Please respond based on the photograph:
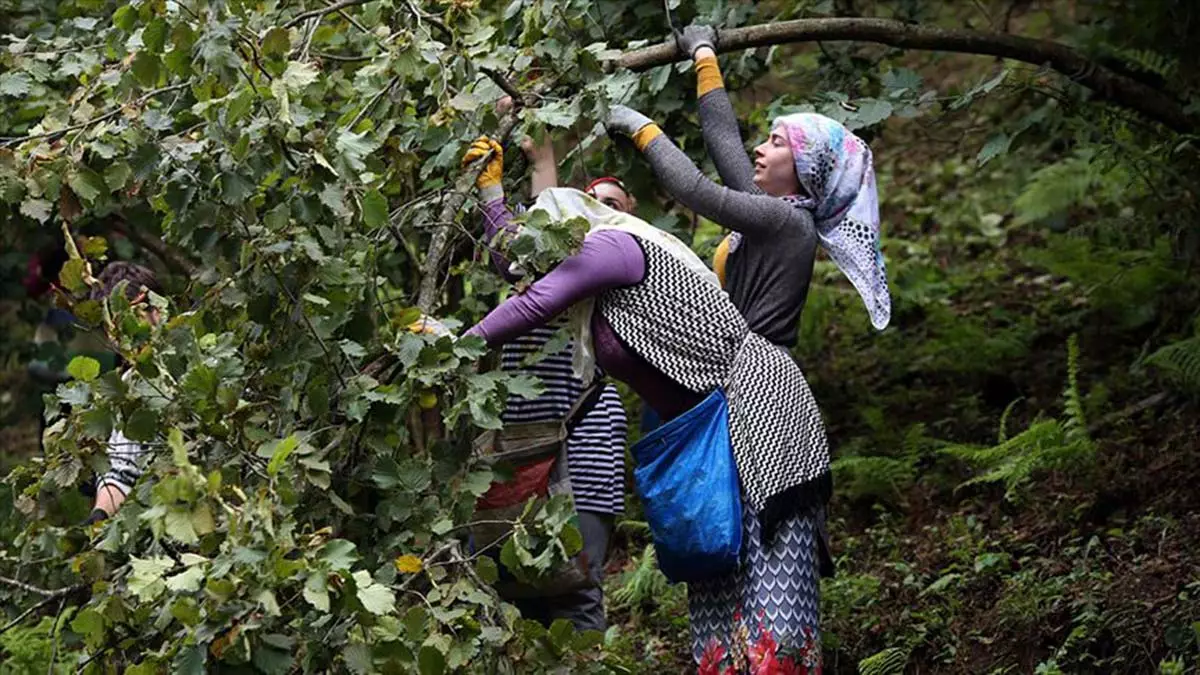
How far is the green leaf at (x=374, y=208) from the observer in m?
4.00

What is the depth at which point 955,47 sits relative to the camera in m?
5.60

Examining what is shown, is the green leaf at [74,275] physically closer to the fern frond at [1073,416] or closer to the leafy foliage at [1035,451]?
the leafy foliage at [1035,451]

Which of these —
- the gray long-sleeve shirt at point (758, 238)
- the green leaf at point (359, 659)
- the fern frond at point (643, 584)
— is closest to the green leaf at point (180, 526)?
the green leaf at point (359, 659)

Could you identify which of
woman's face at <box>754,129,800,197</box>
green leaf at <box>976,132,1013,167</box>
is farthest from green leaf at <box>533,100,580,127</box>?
green leaf at <box>976,132,1013,167</box>

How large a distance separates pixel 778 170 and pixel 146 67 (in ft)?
5.27

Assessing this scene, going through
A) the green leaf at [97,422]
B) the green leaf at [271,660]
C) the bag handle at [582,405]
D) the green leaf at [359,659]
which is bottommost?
the bag handle at [582,405]

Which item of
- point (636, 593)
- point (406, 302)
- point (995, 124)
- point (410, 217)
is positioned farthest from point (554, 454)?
point (995, 124)

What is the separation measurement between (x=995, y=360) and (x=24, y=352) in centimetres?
429

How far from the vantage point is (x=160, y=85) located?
14.6 feet

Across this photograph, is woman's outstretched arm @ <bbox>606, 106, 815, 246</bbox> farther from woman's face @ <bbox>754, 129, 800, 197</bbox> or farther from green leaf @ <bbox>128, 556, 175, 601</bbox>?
green leaf @ <bbox>128, 556, 175, 601</bbox>

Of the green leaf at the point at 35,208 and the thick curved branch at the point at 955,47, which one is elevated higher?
the green leaf at the point at 35,208

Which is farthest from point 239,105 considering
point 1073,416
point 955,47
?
point 1073,416

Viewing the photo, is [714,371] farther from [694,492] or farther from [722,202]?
[722,202]

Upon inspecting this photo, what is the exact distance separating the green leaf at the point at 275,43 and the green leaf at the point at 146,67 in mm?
268
